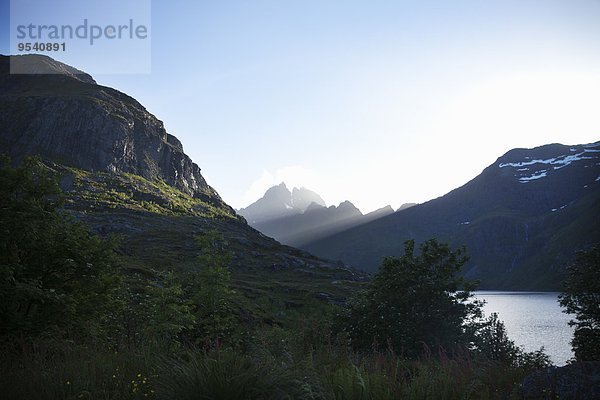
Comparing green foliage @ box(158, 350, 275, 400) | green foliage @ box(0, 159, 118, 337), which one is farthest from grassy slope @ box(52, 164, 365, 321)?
green foliage @ box(158, 350, 275, 400)

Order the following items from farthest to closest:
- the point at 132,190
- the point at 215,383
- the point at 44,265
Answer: the point at 132,190
the point at 44,265
the point at 215,383

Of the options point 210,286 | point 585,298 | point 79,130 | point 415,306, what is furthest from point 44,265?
point 79,130

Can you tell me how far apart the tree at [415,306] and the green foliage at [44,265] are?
14569 mm

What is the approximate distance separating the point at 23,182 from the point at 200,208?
157547 millimetres

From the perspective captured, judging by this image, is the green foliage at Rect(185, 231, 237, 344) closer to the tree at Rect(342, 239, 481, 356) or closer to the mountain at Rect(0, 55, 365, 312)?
the tree at Rect(342, 239, 481, 356)

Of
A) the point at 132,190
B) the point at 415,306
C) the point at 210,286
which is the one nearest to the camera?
the point at 415,306

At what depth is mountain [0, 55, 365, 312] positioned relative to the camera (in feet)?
264

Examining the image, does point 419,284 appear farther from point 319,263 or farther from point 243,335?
point 319,263

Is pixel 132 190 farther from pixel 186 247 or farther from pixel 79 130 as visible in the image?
pixel 186 247

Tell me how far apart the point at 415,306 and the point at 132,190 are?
132103mm

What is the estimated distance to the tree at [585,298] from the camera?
82.4 ft

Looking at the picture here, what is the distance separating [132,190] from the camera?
139 m

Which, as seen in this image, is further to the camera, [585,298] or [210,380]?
[585,298]

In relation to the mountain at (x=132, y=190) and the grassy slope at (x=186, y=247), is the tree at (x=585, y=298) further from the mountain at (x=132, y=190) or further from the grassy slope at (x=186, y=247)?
the mountain at (x=132, y=190)
